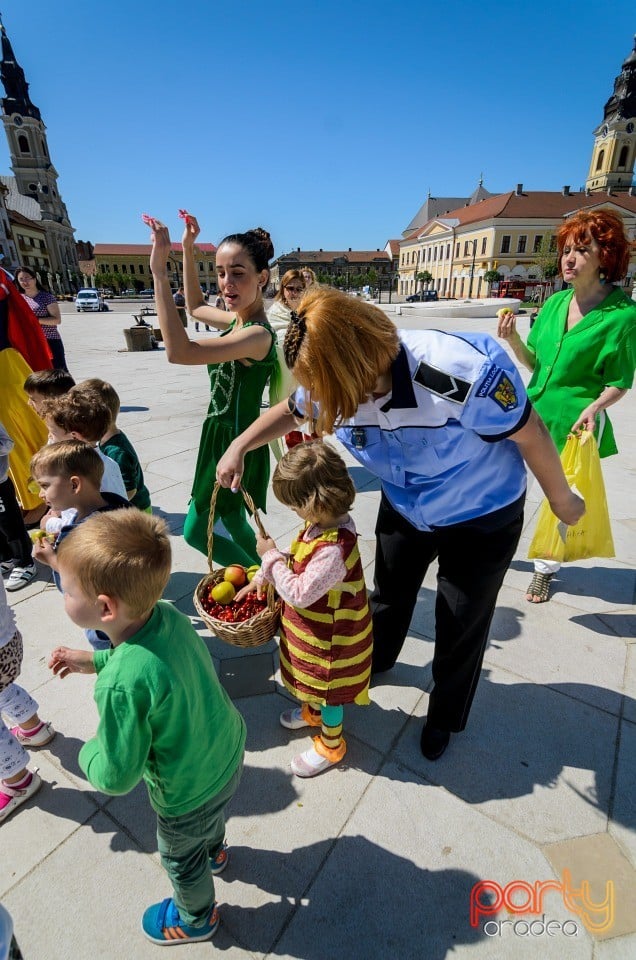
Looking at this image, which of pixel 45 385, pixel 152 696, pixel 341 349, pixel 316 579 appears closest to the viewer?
pixel 152 696

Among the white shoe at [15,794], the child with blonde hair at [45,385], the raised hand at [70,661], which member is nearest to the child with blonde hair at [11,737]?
the white shoe at [15,794]

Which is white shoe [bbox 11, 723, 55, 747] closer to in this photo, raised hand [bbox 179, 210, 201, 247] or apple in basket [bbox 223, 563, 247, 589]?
apple in basket [bbox 223, 563, 247, 589]

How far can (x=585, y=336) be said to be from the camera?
2730 mm

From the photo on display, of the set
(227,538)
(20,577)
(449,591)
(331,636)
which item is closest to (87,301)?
(20,577)

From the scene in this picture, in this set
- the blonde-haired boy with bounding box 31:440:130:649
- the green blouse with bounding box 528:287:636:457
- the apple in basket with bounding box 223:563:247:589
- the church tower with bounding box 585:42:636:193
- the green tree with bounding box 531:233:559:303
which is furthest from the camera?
the church tower with bounding box 585:42:636:193

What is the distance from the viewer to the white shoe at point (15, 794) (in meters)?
1.92

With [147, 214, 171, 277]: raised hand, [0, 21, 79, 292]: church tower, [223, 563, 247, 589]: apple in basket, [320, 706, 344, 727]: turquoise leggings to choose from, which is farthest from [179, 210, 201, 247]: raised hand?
[0, 21, 79, 292]: church tower

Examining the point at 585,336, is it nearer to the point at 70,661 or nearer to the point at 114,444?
the point at 114,444

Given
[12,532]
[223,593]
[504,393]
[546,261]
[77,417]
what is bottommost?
[12,532]

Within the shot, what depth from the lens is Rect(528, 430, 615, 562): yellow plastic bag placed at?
293 centimetres

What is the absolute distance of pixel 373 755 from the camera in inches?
85.7

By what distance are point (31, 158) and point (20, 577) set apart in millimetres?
104134

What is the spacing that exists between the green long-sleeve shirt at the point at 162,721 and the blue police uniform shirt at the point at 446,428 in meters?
0.90

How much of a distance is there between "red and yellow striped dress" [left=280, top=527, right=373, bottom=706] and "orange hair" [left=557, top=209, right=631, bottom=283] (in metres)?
2.17
